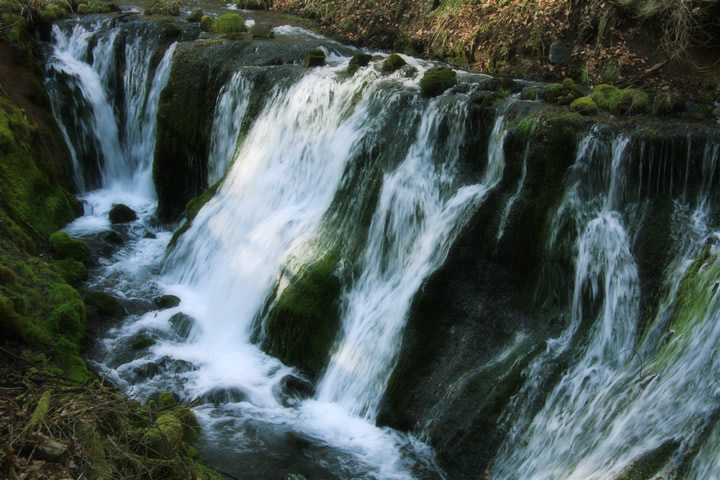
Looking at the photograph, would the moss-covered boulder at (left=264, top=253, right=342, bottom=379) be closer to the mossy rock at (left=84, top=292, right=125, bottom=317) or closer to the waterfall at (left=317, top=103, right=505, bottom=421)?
the waterfall at (left=317, top=103, right=505, bottom=421)

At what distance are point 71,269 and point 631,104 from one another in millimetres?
8362

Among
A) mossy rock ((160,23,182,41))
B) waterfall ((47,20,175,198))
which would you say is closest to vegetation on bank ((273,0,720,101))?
mossy rock ((160,23,182,41))

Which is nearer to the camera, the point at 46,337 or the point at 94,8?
the point at 46,337

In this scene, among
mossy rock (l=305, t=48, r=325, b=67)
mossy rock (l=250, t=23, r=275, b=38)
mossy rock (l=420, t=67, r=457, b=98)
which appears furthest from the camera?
mossy rock (l=250, t=23, r=275, b=38)

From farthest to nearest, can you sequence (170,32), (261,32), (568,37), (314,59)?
(170,32)
(261,32)
(314,59)
(568,37)

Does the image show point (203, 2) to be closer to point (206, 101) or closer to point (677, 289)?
point (206, 101)

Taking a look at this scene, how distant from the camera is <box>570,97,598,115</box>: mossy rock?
769cm

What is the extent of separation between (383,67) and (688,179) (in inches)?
209

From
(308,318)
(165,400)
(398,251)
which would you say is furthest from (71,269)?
(398,251)

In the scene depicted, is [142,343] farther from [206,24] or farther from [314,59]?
[206,24]

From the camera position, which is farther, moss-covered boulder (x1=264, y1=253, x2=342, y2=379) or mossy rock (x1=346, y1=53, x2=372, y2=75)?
mossy rock (x1=346, y1=53, x2=372, y2=75)

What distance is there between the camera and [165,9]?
A: 55.1 feet

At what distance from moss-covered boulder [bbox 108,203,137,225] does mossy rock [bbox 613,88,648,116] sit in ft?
29.5

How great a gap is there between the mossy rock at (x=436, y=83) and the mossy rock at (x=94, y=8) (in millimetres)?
11353
